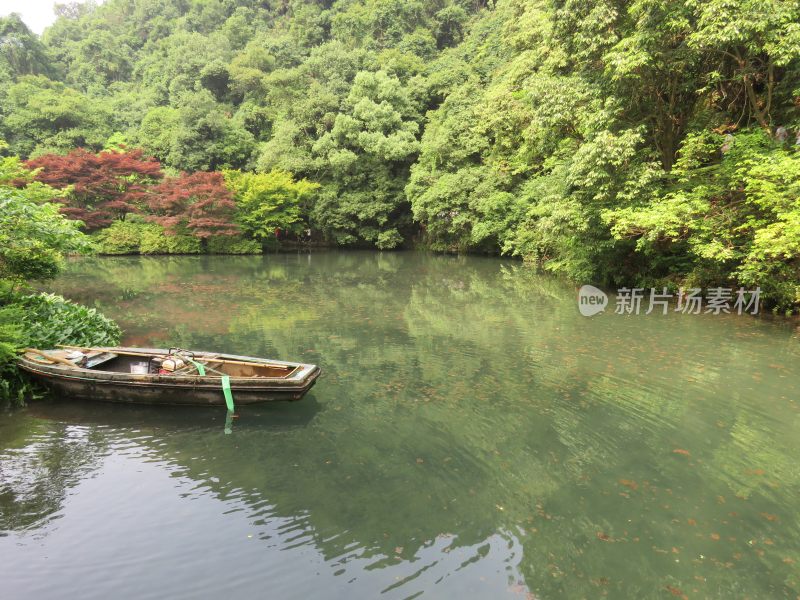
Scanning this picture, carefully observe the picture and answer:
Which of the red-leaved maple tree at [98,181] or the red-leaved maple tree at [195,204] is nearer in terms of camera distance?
the red-leaved maple tree at [98,181]

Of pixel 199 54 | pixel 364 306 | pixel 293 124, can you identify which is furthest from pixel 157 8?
pixel 364 306

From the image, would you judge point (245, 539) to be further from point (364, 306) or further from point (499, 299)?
point (499, 299)

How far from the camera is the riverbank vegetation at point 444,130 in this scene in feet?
40.4

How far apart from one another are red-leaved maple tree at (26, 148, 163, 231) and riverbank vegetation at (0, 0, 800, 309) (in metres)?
0.13

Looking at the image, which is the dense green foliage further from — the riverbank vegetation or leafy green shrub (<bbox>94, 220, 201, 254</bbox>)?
leafy green shrub (<bbox>94, 220, 201, 254</bbox>)

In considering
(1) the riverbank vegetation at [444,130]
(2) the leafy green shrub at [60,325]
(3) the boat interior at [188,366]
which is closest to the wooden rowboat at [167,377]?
(3) the boat interior at [188,366]

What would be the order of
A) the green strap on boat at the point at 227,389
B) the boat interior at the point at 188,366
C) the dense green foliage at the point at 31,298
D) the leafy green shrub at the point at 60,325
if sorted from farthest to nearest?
1. the leafy green shrub at the point at 60,325
2. the dense green foliage at the point at 31,298
3. the boat interior at the point at 188,366
4. the green strap on boat at the point at 227,389

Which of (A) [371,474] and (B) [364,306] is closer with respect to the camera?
(A) [371,474]

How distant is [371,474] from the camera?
559 centimetres

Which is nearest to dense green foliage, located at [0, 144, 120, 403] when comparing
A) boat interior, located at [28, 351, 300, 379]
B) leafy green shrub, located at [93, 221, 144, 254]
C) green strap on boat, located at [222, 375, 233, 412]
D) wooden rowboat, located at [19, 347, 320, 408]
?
wooden rowboat, located at [19, 347, 320, 408]

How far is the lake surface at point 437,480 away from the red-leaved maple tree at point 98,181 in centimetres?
2102

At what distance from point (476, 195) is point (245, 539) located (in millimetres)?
23998

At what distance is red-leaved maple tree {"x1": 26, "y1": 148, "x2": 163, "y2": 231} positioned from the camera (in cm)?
2650

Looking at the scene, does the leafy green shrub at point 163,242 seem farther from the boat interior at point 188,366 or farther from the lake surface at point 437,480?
the boat interior at point 188,366
